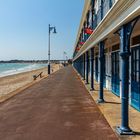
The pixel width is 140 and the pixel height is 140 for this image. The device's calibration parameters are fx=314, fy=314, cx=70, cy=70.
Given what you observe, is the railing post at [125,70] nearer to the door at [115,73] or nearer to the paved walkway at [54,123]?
the paved walkway at [54,123]

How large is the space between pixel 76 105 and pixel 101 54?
2393 mm

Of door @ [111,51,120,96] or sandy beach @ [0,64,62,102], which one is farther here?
sandy beach @ [0,64,62,102]

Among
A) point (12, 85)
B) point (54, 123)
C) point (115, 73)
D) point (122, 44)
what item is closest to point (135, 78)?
point (54, 123)

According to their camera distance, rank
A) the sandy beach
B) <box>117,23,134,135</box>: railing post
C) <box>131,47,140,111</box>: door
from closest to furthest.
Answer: <box>117,23,134,135</box>: railing post < <box>131,47,140,111</box>: door < the sandy beach

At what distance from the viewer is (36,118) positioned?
10.4m

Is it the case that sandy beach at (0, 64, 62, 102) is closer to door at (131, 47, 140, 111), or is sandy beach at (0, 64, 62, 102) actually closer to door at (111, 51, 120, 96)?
door at (111, 51, 120, 96)

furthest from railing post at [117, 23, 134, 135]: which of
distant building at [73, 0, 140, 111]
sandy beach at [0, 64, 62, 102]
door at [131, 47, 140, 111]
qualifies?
sandy beach at [0, 64, 62, 102]

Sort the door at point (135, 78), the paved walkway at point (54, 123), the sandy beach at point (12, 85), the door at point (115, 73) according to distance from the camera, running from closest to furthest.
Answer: the paved walkway at point (54, 123) → the door at point (135, 78) → the door at point (115, 73) → the sandy beach at point (12, 85)

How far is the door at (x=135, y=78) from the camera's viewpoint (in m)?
11.6

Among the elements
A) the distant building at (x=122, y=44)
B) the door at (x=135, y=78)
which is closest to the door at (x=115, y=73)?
the distant building at (x=122, y=44)

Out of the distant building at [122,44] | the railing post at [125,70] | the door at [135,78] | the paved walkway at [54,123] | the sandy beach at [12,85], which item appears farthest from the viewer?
the sandy beach at [12,85]

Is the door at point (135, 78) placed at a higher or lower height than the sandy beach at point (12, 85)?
higher

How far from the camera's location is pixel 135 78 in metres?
12.1

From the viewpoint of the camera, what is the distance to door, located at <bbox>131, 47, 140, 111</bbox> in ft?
38.1
